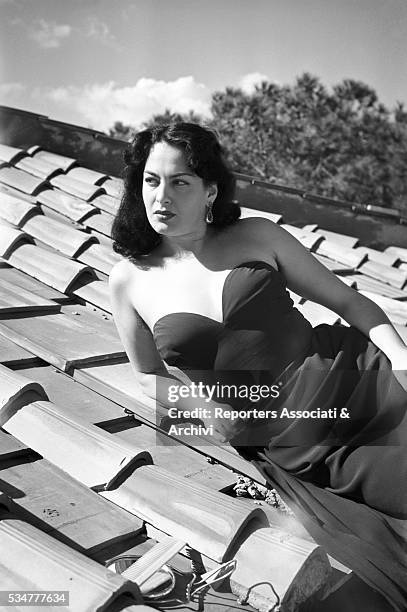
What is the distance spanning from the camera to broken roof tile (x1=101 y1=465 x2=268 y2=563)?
3.79 ft

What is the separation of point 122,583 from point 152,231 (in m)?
0.98

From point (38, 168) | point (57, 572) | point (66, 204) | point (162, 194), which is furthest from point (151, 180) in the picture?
point (38, 168)

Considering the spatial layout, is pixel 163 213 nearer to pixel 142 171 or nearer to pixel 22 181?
pixel 142 171

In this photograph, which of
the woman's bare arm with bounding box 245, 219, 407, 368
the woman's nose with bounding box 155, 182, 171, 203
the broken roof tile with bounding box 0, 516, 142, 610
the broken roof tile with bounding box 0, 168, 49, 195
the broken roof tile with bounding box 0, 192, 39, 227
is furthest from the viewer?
the broken roof tile with bounding box 0, 168, 49, 195

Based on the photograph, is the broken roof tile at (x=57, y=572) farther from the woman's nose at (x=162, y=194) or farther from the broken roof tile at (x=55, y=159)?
the broken roof tile at (x=55, y=159)

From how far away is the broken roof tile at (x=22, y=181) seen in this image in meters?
3.31

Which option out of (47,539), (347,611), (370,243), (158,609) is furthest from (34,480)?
(370,243)

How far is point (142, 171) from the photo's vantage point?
5.48ft

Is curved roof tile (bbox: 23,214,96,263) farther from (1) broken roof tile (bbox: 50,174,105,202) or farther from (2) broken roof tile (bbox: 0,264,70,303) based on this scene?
A: (1) broken roof tile (bbox: 50,174,105,202)

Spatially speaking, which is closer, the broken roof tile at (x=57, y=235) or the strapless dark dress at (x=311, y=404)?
the strapless dark dress at (x=311, y=404)

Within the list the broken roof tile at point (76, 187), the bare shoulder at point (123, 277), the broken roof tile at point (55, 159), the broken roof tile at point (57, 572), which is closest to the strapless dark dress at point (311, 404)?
the bare shoulder at point (123, 277)

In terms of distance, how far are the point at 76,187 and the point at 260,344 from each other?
2240 mm

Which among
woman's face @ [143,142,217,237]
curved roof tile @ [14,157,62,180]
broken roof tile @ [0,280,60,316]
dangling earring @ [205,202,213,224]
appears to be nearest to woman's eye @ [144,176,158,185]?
woman's face @ [143,142,217,237]

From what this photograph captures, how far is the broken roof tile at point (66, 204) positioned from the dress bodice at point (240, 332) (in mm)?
1664
